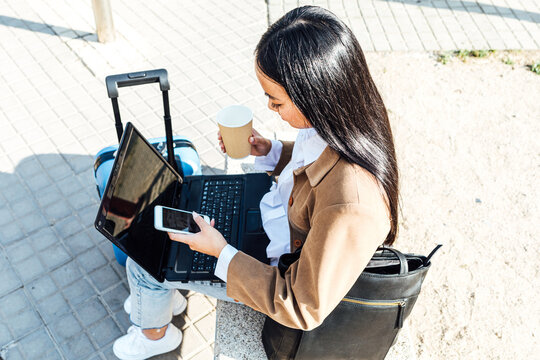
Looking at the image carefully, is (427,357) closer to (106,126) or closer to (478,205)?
(478,205)

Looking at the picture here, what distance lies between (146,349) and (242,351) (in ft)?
2.38

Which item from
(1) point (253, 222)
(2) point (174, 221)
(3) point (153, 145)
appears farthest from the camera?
(3) point (153, 145)

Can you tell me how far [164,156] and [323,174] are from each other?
1.25 metres

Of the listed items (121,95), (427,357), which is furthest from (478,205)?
(121,95)

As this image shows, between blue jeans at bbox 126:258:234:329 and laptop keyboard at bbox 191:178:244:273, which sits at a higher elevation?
laptop keyboard at bbox 191:178:244:273

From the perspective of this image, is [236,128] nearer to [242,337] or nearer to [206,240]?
[206,240]

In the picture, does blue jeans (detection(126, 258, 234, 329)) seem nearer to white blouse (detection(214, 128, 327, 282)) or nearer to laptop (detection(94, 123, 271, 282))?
laptop (detection(94, 123, 271, 282))

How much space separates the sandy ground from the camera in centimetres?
285

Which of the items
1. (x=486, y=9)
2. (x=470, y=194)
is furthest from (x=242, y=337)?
(x=486, y=9)

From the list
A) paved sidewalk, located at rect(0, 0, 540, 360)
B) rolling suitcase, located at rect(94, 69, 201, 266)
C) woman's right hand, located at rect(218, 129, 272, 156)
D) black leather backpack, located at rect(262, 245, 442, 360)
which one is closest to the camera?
black leather backpack, located at rect(262, 245, 442, 360)

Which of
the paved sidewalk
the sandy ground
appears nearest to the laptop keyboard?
the paved sidewalk

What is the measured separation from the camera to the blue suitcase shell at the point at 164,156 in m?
2.55

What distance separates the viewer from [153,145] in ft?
8.68

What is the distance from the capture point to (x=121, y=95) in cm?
411
